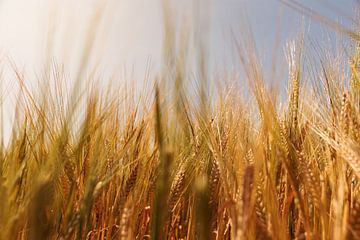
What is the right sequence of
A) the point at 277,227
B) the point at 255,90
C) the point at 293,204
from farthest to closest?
the point at 293,204, the point at 255,90, the point at 277,227

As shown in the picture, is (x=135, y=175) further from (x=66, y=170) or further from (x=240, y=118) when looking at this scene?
(x=240, y=118)

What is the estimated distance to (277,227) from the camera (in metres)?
0.87

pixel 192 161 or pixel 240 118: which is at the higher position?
pixel 240 118

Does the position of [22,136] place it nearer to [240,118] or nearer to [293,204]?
[240,118]

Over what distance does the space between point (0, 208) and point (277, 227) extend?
474 mm

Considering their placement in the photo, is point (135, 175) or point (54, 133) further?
point (135, 175)

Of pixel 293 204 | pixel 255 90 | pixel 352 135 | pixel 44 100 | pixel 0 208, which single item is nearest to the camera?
pixel 0 208

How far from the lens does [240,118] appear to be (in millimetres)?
1501

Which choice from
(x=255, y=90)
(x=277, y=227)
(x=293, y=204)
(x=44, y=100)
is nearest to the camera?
(x=277, y=227)

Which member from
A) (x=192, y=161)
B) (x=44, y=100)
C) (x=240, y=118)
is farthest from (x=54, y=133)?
(x=240, y=118)

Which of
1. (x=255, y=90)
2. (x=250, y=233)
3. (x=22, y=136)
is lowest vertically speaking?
(x=250, y=233)

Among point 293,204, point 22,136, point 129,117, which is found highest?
point 129,117

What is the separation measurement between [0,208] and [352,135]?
768mm

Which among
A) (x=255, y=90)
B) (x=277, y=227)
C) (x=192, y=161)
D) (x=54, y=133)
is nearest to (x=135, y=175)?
(x=192, y=161)
